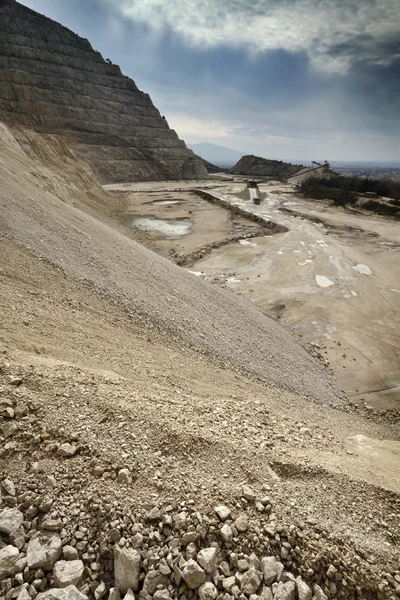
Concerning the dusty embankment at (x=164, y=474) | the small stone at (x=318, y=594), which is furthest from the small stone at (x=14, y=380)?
the small stone at (x=318, y=594)

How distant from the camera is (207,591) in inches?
90.7

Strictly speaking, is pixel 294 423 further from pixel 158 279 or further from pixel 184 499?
pixel 158 279

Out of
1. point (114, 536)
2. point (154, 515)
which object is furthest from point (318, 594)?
point (114, 536)

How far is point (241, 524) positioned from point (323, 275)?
13.4m

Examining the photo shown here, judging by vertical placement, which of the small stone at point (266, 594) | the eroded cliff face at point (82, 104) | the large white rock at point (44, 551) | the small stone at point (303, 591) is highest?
the eroded cliff face at point (82, 104)

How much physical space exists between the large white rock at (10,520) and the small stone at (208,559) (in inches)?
55.7

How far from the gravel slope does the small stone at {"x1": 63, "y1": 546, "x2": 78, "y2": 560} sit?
483 centimetres

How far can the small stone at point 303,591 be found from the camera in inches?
93.4

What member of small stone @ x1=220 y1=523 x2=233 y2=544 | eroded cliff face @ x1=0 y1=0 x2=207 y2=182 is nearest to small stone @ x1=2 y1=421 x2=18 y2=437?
small stone @ x1=220 y1=523 x2=233 y2=544

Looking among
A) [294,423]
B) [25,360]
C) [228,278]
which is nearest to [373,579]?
[294,423]

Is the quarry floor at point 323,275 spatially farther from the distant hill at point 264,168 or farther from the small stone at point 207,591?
the distant hill at point 264,168

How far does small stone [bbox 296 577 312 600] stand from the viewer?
237 centimetres

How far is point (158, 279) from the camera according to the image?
30.1ft

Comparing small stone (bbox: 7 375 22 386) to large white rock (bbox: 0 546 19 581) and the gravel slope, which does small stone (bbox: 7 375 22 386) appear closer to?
large white rock (bbox: 0 546 19 581)
